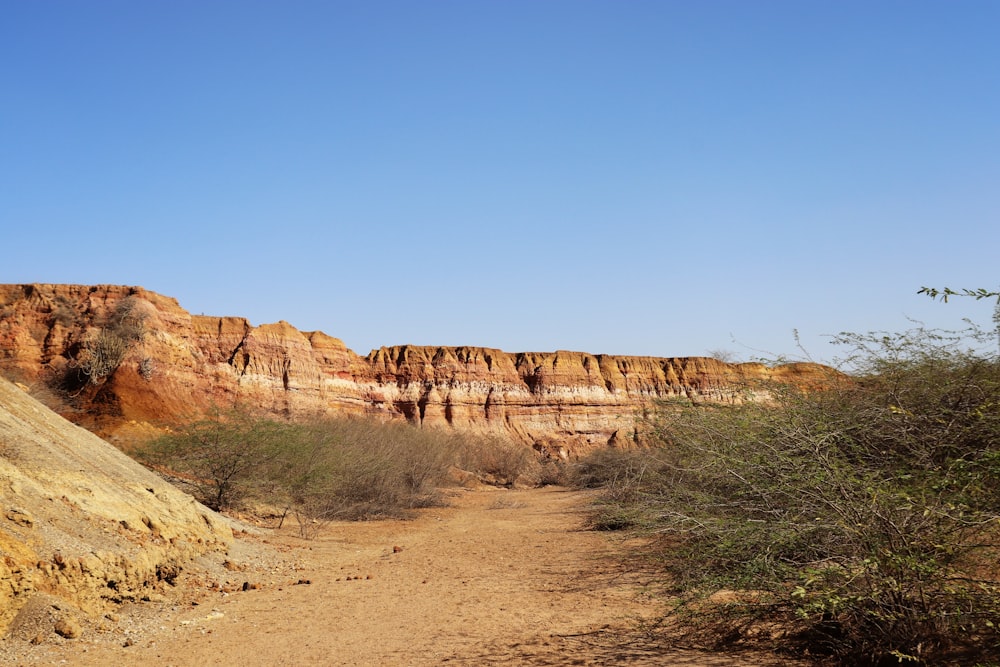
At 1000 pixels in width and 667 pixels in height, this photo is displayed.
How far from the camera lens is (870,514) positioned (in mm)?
4938

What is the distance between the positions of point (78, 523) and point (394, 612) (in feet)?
13.3

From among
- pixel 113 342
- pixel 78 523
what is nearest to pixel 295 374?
pixel 113 342

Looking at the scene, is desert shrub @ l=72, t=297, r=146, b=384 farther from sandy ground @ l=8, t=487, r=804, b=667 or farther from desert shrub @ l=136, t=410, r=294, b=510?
sandy ground @ l=8, t=487, r=804, b=667

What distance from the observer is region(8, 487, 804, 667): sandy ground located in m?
6.87

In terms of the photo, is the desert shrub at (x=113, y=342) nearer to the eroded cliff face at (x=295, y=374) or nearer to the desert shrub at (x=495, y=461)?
the eroded cliff face at (x=295, y=374)

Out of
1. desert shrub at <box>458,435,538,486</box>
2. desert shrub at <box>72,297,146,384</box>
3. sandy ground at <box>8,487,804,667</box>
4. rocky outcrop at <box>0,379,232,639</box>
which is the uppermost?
desert shrub at <box>72,297,146,384</box>

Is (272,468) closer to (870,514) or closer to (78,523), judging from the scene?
(78,523)

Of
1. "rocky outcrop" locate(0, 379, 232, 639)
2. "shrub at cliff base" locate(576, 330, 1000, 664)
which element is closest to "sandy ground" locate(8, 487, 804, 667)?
"rocky outcrop" locate(0, 379, 232, 639)

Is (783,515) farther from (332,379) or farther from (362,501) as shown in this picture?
(332,379)

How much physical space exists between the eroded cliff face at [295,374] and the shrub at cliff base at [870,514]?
10.5 metres

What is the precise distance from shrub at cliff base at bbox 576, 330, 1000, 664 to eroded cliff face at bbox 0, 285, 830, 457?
34.3 feet

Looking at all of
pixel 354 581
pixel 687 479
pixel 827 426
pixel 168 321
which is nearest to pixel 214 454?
pixel 354 581

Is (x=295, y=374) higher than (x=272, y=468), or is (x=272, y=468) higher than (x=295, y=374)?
(x=295, y=374)

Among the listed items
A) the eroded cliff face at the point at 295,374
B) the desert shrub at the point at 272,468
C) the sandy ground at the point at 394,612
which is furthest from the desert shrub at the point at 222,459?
the eroded cliff face at the point at 295,374
